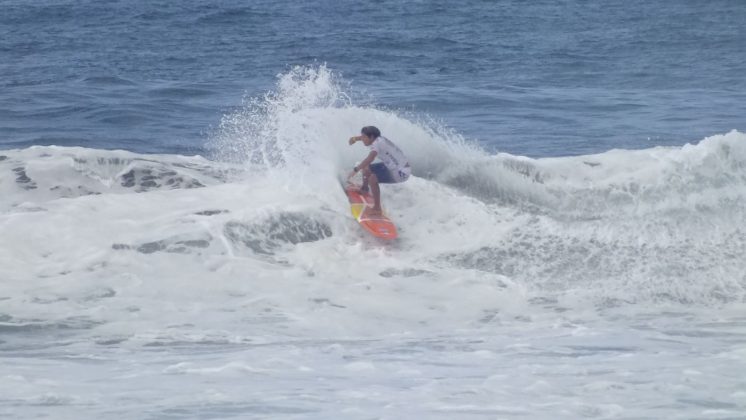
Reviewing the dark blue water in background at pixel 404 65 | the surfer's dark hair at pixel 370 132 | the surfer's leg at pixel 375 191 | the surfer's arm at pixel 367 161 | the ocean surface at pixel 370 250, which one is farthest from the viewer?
the dark blue water in background at pixel 404 65

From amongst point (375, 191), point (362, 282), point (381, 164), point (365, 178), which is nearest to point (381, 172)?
point (381, 164)

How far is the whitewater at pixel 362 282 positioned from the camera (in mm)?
6656

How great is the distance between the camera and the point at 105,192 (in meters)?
13.4

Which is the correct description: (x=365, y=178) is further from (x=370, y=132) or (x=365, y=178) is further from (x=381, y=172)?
(x=370, y=132)

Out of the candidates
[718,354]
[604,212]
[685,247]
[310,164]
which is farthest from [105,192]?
[718,354]

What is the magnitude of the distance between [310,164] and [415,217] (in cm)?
164

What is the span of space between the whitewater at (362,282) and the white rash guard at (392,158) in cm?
46

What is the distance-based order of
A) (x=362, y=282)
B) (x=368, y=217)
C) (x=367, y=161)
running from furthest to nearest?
(x=367, y=161), (x=368, y=217), (x=362, y=282)

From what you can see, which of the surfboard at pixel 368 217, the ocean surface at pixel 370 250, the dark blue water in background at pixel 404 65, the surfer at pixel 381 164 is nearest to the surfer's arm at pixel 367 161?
the surfer at pixel 381 164

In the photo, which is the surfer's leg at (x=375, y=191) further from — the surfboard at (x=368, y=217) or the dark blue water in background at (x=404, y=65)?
the dark blue water in background at (x=404, y=65)

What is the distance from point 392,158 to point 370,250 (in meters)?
1.57

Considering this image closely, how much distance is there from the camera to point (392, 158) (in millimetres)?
12188

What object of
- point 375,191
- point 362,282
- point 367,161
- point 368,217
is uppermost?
point 367,161

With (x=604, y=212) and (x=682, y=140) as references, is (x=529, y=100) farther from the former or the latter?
(x=604, y=212)
